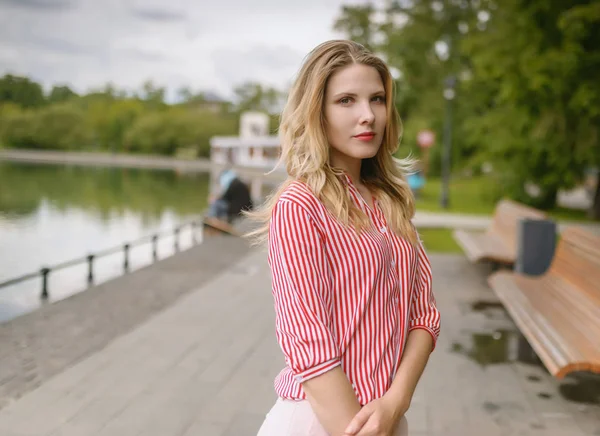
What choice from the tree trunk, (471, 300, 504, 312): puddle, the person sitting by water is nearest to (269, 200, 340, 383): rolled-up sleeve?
(471, 300, 504, 312): puddle

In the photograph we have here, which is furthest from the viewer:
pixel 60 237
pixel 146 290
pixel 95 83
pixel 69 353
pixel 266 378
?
pixel 95 83

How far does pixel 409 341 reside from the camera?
1917 millimetres

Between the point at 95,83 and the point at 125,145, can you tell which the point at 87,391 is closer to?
the point at 125,145

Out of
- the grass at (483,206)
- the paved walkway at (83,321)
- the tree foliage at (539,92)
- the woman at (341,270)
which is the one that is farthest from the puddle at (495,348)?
the grass at (483,206)

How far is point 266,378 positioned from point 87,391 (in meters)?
1.43

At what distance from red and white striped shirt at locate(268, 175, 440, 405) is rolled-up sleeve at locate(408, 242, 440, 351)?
109 mm

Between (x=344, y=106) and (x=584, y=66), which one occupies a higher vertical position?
(x=584, y=66)

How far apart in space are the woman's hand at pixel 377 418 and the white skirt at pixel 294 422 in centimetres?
12

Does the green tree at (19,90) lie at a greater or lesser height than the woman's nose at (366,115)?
greater

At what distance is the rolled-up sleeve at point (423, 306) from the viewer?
77.4 inches

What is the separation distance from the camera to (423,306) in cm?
200

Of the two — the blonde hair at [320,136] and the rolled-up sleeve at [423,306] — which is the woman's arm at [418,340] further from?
the blonde hair at [320,136]

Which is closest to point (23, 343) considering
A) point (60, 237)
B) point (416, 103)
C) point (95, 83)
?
point (60, 237)

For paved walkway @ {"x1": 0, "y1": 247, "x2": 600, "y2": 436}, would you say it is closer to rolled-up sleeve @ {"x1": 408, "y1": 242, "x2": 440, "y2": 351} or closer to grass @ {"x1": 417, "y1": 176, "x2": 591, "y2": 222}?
rolled-up sleeve @ {"x1": 408, "y1": 242, "x2": 440, "y2": 351}
